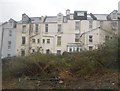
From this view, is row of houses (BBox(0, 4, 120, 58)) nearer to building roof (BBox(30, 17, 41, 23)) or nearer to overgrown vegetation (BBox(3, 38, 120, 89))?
building roof (BBox(30, 17, 41, 23))

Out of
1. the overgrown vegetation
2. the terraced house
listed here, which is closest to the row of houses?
the terraced house

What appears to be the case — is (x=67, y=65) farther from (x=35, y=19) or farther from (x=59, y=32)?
(x=59, y=32)

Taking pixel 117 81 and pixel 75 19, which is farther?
pixel 75 19

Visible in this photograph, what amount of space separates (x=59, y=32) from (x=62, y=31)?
12.5 inches

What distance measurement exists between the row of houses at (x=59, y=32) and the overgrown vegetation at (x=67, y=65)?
3.36m

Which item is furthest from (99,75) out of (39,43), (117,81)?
(39,43)

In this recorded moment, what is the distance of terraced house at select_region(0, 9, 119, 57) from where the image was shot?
10.4 metres

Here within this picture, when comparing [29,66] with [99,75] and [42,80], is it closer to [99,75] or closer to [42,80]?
[42,80]

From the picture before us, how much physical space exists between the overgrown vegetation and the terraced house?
3.43 metres

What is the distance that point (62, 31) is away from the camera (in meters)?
12.3

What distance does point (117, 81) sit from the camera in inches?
200

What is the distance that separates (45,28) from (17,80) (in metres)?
6.24

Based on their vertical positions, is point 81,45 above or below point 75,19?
below

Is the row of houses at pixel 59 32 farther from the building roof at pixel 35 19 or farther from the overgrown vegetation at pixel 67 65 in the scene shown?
the overgrown vegetation at pixel 67 65
